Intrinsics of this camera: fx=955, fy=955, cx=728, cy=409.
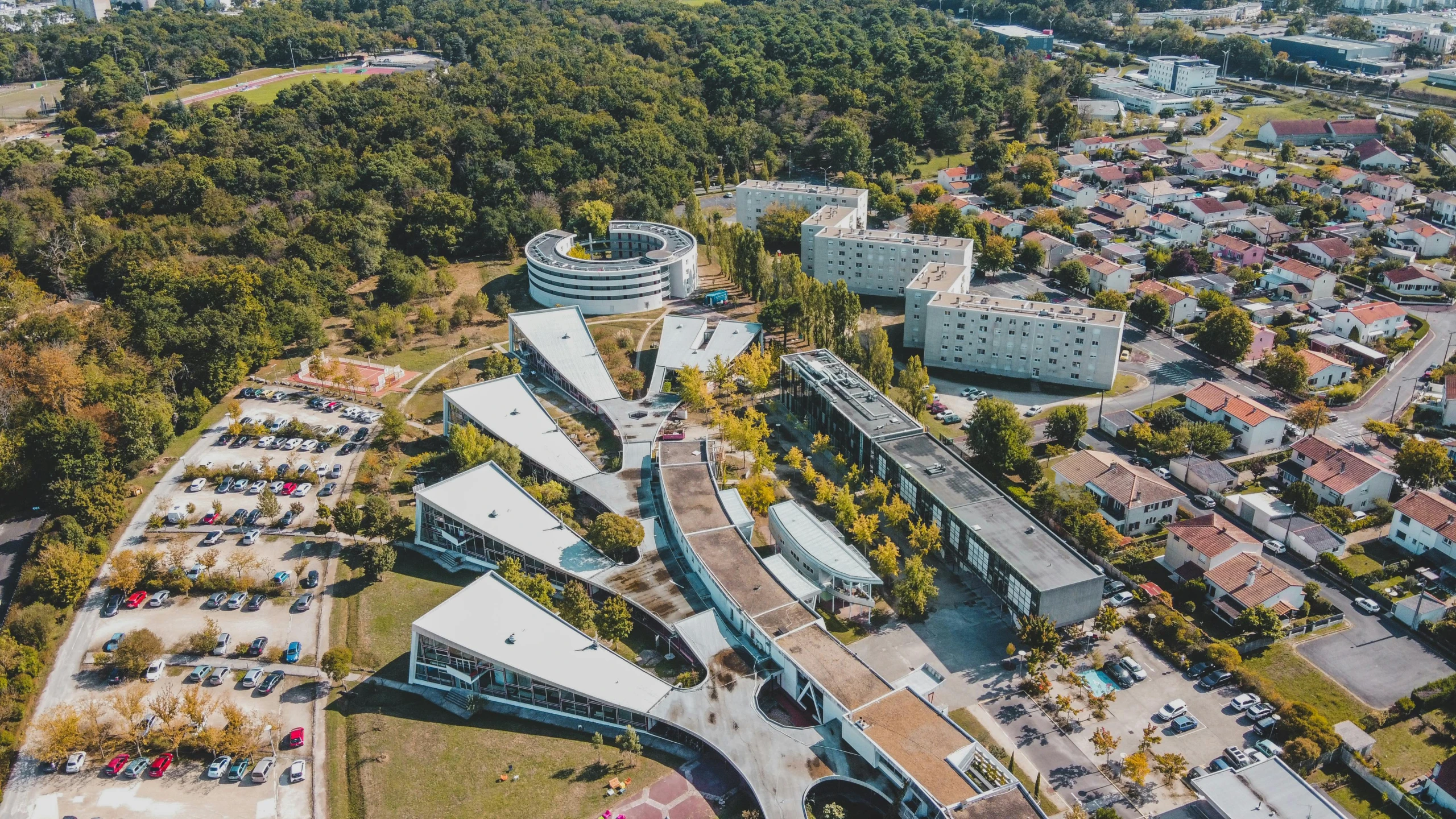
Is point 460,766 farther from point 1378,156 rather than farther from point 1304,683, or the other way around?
point 1378,156

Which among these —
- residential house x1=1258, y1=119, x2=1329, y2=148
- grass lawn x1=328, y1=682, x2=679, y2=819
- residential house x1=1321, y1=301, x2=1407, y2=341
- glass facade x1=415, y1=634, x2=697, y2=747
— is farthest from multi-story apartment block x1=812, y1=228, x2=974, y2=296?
residential house x1=1258, y1=119, x2=1329, y2=148

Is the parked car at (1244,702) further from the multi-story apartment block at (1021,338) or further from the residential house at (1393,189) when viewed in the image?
the residential house at (1393,189)

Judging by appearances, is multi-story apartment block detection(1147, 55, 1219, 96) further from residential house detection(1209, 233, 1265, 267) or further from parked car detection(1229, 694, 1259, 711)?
parked car detection(1229, 694, 1259, 711)

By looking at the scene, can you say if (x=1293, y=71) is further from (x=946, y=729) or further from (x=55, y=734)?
(x=55, y=734)

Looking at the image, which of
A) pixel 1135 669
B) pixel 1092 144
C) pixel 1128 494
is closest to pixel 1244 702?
pixel 1135 669

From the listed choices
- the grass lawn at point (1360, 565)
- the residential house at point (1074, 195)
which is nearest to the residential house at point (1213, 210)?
the residential house at point (1074, 195)

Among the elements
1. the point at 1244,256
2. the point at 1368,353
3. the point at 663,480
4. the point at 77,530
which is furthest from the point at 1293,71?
the point at 77,530
